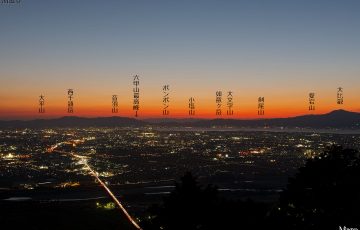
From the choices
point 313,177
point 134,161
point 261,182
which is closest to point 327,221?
point 313,177

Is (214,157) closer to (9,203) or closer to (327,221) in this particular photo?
(9,203)

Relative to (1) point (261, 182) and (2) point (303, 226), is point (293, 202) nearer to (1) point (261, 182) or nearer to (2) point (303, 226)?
(2) point (303, 226)

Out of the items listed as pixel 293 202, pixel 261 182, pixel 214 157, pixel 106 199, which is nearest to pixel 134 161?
pixel 214 157

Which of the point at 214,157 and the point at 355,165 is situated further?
the point at 214,157

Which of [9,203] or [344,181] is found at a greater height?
[344,181]

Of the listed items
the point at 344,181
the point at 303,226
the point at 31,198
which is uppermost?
the point at 344,181

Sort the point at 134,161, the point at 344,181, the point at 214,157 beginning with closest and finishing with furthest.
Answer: the point at 344,181, the point at 134,161, the point at 214,157

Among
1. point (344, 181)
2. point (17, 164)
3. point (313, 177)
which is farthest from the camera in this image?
point (17, 164)
